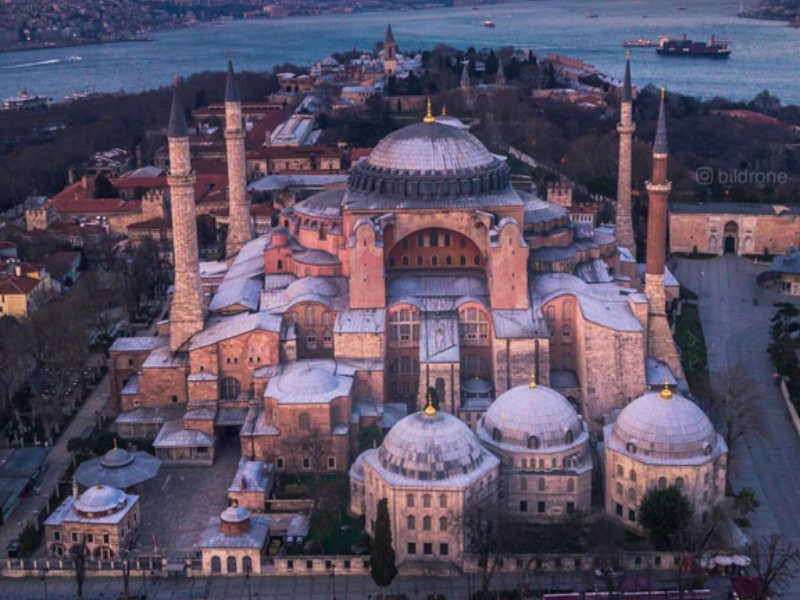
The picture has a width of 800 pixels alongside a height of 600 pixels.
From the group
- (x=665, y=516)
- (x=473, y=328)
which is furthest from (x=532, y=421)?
(x=473, y=328)

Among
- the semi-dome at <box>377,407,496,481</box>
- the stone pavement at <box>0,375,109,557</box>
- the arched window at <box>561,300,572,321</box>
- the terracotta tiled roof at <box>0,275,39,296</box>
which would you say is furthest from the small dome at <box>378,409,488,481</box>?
the terracotta tiled roof at <box>0,275,39,296</box>

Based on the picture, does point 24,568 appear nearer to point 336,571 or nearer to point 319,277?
point 336,571

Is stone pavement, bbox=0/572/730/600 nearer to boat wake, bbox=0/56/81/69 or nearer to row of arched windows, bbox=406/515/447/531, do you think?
row of arched windows, bbox=406/515/447/531

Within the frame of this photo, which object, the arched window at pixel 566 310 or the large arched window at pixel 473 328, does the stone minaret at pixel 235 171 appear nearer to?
the large arched window at pixel 473 328

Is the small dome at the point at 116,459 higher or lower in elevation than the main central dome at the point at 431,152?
lower

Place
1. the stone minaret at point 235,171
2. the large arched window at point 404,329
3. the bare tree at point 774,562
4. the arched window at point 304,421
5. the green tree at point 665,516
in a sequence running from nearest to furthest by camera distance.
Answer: the bare tree at point 774,562 < the green tree at point 665,516 < the arched window at point 304,421 < the large arched window at point 404,329 < the stone minaret at point 235,171

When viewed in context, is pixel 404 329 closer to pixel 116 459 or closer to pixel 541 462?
pixel 541 462

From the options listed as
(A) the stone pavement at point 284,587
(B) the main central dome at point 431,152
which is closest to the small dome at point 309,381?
(A) the stone pavement at point 284,587
